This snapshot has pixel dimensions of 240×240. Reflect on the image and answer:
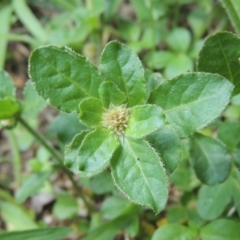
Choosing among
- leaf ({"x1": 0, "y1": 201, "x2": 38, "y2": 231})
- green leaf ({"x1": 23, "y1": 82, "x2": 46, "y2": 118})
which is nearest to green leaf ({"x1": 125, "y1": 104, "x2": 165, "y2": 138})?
green leaf ({"x1": 23, "y1": 82, "x2": 46, "y2": 118})

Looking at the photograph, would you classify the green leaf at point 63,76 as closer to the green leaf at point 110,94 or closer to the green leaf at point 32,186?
the green leaf at point 110,94

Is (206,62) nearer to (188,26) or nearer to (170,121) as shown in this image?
(170,121)

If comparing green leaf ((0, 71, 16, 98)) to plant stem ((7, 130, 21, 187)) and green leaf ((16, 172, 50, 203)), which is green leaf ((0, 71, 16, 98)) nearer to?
green leaf ((16, 172, 50, 203))

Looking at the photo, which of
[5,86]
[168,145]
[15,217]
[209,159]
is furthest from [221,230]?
[15,217]

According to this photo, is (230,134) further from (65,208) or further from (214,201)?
(65,208)

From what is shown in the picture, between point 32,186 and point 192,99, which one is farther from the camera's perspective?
point 32,186

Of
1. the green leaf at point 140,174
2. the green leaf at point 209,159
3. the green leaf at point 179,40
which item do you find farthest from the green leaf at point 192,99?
the green leaf at point 179,40
